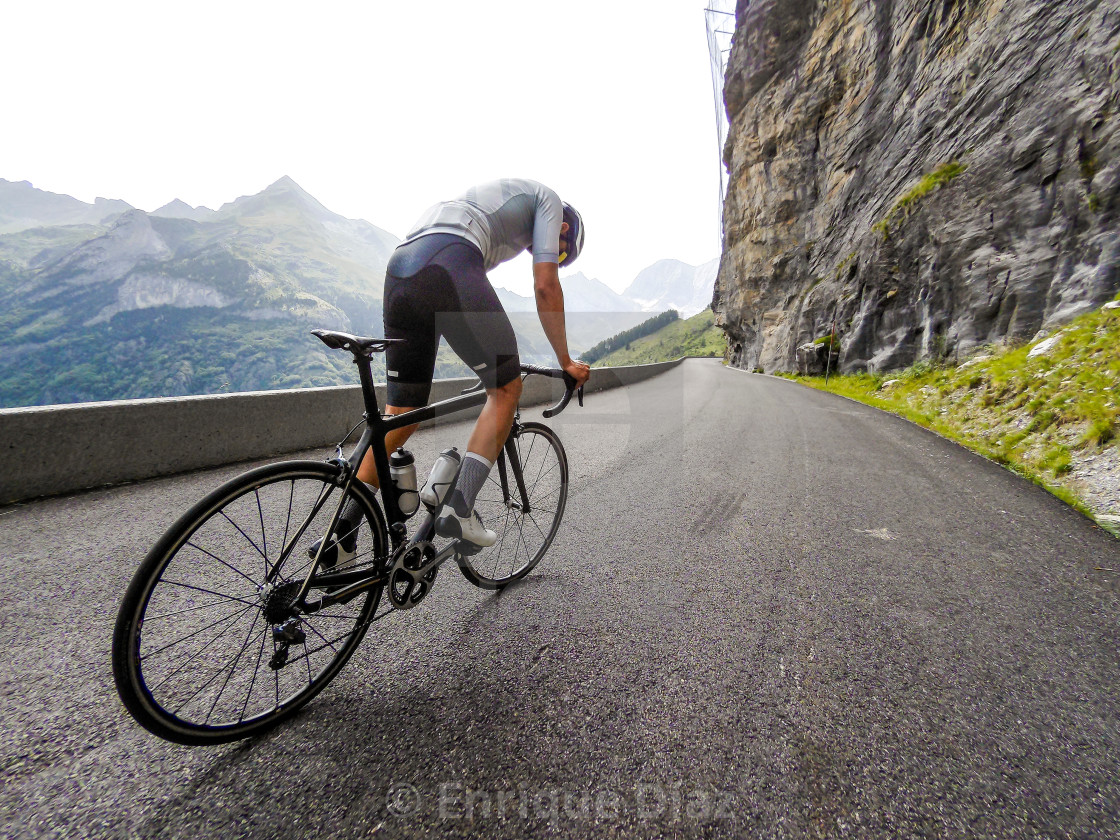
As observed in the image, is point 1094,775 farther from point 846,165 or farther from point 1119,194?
point 846,165

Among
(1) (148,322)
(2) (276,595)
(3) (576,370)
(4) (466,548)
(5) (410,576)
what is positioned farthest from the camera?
(1) (148,322)

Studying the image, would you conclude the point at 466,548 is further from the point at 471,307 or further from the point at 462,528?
the point at 471,307

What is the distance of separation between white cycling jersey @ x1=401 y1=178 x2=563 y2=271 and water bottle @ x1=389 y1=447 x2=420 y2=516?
94 cm

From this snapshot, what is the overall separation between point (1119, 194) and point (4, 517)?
1394 centimetres

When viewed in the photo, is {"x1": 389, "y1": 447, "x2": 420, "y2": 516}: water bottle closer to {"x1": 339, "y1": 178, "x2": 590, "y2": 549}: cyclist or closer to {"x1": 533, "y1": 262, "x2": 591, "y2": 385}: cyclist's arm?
{"x1": 339, "y1": 178, "x2": 590, "y2": 549}: cyclist

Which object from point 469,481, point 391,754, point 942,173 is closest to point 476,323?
point 469,481

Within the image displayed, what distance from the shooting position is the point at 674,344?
4756 inches

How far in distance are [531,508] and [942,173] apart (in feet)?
51.1

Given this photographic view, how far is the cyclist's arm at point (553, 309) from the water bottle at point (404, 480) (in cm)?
78

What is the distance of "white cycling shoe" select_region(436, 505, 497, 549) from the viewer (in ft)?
5.96

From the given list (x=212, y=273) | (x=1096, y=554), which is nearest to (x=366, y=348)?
(x=1096, y=554)

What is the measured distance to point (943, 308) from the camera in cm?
1061

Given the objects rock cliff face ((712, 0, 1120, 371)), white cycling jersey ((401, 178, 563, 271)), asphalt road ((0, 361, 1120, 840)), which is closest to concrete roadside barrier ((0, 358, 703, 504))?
asphalt road ((0, 361, 1120, 840))

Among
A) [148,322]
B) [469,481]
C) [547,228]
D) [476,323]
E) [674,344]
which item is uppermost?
[148,322]
